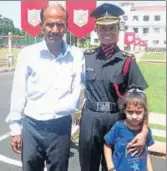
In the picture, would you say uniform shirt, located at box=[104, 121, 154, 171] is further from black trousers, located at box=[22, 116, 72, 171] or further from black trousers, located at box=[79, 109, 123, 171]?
black trousers, located at box=[22, 116, 72, 171]

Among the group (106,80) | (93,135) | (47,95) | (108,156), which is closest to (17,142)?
(47,95)

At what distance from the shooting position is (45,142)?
282cm

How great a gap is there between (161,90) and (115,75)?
35.8ft

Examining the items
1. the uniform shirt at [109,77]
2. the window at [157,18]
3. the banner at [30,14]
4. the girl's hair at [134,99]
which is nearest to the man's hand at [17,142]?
the uniform shirt at [109,77]

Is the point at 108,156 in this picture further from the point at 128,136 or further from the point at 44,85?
the point at 44,85

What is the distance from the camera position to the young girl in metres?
2.88

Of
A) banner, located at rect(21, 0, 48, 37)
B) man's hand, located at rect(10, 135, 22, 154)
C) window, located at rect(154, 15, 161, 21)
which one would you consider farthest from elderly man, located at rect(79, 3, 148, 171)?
window, located at rect(154, 15, 161, 21)

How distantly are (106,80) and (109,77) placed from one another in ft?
0.10

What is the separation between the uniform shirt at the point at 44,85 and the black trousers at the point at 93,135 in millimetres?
231

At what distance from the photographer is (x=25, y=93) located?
2.83m

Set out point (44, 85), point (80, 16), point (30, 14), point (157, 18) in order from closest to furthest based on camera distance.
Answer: point (44, 85) < point (80, 16) < point (30, 14) < point (157, 18)

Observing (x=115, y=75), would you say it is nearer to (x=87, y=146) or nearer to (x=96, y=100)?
(x=96, y=100)

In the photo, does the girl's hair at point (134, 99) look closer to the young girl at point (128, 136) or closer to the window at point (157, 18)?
the young girl at point (128, 136)

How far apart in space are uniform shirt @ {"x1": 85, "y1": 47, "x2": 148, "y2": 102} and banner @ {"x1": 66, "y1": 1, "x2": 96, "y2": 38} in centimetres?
371
